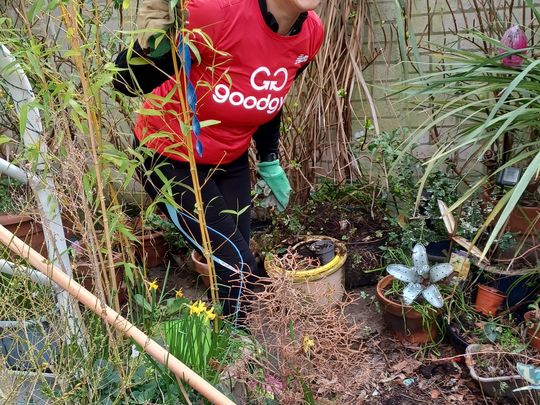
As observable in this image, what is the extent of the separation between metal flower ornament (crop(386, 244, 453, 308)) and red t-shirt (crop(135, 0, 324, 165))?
0.89 meters

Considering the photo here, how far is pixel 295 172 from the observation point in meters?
3.16

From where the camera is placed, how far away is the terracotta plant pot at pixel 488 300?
7.02 ft

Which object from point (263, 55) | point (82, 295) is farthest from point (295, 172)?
point (82, 295)

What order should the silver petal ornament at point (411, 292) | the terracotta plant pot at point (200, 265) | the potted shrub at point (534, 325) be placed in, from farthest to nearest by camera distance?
the terracotta plant pot at point (200, 265)
the silver petal ornament at point (411, 292)
the potted shrub at point (534, 325)

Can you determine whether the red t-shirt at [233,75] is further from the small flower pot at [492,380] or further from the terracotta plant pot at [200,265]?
the small flower pot at [492,380]

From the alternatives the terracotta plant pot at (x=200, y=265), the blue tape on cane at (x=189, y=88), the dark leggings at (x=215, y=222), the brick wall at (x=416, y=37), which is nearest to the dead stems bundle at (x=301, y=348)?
the dark leggings at (x=215, y=222)

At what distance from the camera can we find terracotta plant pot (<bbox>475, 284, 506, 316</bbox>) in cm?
214

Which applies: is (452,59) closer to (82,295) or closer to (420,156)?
(420,156)

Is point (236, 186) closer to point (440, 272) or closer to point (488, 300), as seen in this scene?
point (440, 272)

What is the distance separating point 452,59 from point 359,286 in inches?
49.8

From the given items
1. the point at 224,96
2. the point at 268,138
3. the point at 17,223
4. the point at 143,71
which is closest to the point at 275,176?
the point at 268,138

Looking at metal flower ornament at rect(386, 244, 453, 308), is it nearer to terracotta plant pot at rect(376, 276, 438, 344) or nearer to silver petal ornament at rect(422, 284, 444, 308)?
silver petal ornament at rect(422, 284, 444, 308)

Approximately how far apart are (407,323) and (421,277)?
24cm

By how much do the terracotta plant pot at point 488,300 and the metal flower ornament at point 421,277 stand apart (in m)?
0.24
